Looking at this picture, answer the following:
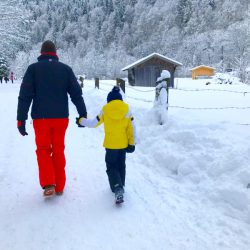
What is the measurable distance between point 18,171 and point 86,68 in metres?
97.7

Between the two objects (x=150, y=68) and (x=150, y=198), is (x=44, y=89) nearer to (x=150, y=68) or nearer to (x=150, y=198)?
(x=150, y=198)

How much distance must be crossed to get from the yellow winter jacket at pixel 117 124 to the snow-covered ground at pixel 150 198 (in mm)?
831

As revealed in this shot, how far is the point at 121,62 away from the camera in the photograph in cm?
10175

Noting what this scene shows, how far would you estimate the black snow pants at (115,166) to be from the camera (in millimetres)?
4402

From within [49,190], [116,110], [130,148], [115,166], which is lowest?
[49,190]

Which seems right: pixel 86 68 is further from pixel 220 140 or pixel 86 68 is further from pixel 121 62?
pixel 220 140

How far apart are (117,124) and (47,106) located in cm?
99

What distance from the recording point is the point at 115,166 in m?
4.55

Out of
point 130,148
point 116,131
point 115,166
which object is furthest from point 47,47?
point 115,166

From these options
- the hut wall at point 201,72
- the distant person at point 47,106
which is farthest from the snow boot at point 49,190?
the hut wall at point 201,72

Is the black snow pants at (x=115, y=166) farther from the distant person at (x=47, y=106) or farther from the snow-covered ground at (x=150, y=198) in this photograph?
the distant person at (x=47, y=106)

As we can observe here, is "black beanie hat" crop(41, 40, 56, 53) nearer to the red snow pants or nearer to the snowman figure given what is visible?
the red snow pants

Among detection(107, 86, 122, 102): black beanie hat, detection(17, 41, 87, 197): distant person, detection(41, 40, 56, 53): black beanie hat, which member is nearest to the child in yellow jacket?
detection(107, 86, 122, 102): black beanie hat

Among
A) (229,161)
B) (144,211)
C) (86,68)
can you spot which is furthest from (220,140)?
(86,68)
